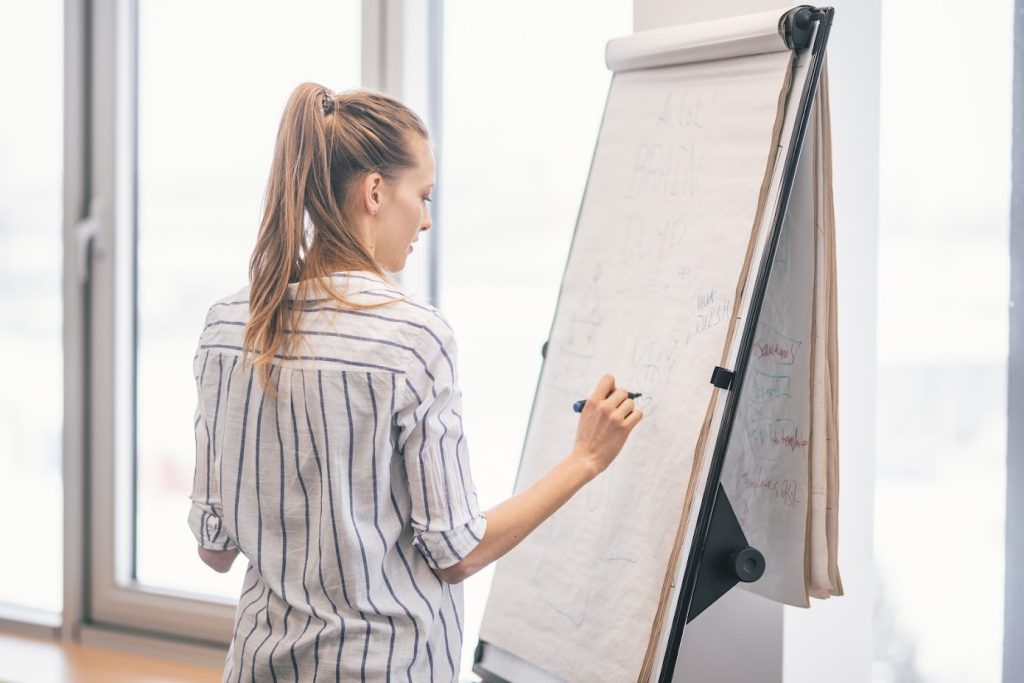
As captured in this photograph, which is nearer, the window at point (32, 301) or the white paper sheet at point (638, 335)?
the white paper sheet at point (638, 335)

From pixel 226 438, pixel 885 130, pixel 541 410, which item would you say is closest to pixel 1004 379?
pixel 885 130

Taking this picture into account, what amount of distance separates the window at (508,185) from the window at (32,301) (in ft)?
3.41

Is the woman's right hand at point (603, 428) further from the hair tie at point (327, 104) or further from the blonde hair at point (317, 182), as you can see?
the hair tie at point (327, 104)

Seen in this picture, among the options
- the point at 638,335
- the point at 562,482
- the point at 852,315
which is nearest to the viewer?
the point at 562,482

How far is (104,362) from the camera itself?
8.13 feet

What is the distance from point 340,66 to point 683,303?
117 centimetres

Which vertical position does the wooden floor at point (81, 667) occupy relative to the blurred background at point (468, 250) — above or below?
below

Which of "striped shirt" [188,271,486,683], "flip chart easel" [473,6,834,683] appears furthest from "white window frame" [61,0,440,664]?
"flip chart easel" [473,6,834,683]

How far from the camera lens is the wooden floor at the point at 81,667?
89.7 inches

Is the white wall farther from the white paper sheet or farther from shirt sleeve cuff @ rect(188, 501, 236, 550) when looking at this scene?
shirt sleeve cuff @ rect(188, 501, 236, 550)

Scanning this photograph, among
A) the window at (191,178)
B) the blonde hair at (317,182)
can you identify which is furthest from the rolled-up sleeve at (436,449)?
the window at (191,178)

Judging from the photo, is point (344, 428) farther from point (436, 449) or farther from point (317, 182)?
point (317, 182)

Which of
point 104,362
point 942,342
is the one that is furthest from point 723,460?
point 104,362

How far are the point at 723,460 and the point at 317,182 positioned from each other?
1.95 feet
